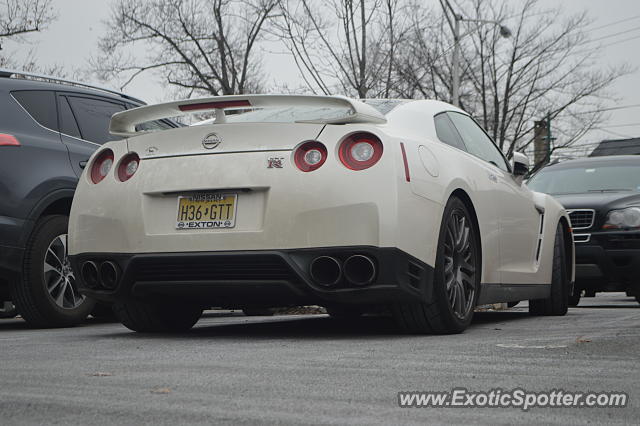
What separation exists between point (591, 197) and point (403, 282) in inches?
229

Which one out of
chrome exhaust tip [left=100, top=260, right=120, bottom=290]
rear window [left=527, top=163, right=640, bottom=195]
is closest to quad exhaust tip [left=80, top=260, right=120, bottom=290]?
chrome exhaust tip [left=100, top=260, right=120, bottom=290]

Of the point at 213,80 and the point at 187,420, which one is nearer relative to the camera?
the point at 187,420

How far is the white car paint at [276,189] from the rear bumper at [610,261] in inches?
175

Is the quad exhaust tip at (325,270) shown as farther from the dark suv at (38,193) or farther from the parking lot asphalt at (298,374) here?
the dark suv at (38,193)

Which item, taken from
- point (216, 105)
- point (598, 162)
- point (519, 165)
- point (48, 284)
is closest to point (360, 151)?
point (216, 105)

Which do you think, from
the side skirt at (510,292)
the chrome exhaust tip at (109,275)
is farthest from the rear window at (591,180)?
the chrome exhaust tip at (109,275)

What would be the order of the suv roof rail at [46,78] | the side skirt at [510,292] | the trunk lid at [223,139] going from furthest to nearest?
the suv roof rail at [46,78] → the side skirt at [510,292] → the trunk lid at [223,139]

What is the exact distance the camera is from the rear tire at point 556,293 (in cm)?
801

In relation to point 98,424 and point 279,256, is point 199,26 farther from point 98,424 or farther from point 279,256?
point 98,424

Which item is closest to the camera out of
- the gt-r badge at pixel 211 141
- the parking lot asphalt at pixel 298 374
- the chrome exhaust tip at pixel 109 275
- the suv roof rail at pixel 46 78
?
the parking lot asphalt at pixel 298 374

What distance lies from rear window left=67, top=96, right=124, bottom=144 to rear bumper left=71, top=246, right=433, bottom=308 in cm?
240

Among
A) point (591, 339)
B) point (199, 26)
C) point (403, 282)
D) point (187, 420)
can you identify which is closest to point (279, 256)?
point (403, 282)

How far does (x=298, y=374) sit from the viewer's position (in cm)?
385

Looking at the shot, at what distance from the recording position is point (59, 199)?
7.08 m
